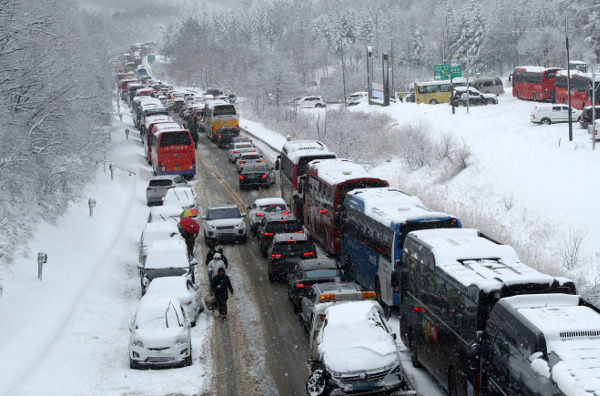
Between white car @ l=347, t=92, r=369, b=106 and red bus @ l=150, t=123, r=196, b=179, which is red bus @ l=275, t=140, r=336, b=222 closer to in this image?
Result: red bus @ l=150, t=123, r=196, b=179

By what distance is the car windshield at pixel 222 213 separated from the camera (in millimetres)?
27500

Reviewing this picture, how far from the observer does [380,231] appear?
60.7 feet

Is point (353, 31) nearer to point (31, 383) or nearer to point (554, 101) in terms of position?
point (554, 101)

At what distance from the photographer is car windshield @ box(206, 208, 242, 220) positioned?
90.2ft

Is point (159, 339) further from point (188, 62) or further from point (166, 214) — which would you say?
point (188, 62)

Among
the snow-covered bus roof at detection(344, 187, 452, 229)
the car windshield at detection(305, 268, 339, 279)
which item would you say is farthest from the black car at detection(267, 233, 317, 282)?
the car windshield at detection(305, 268, 339, 279)

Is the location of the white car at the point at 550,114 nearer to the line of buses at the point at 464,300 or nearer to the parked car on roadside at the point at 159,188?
the parked car on roadside at the point at 159,188

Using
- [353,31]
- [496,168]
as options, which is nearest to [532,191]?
[496,168]

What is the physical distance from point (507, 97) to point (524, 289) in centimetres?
6330

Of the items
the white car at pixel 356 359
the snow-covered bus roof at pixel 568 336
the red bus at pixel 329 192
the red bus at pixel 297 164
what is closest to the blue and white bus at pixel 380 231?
the red bus at pixel 329 192

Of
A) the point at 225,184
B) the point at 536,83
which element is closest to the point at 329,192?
the point at 225,184

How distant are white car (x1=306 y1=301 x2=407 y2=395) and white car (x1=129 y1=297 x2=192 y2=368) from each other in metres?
3.59

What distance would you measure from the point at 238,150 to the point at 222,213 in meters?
18.3

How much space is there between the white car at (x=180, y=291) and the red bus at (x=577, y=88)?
36565 mm
